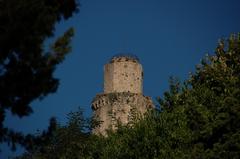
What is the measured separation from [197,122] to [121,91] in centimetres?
4017

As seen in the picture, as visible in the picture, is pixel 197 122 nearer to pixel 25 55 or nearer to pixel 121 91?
pixel 25 55

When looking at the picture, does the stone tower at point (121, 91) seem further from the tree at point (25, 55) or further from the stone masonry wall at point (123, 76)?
the tree at point (25, 55)

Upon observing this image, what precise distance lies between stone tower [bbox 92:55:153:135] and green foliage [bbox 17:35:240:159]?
3235cm

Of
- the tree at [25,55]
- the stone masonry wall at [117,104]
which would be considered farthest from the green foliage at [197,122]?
the stone masonry wall at [117,104]

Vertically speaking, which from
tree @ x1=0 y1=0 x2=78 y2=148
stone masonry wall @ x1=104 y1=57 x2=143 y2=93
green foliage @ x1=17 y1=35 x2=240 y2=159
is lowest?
tree @ x1=0 y1=0 x2=78 y2=148

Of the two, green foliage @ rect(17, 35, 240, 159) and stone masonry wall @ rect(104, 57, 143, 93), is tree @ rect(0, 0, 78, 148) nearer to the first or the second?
green foliage @ rect(17, 35, 240, 159)

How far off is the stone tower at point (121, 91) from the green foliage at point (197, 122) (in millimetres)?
32349

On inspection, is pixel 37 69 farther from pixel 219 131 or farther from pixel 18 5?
pixel 219 131

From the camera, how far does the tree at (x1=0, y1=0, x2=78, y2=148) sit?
17391mm

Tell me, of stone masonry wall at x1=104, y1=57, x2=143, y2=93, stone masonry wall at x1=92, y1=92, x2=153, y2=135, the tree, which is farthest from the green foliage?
stone masonry wall at x1=104, y1=57, x2=143, y2=93

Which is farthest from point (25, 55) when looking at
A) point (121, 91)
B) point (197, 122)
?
point (121, 91)

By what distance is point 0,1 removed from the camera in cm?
1788

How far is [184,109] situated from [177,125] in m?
1.06

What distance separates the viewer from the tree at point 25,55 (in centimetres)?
1739
